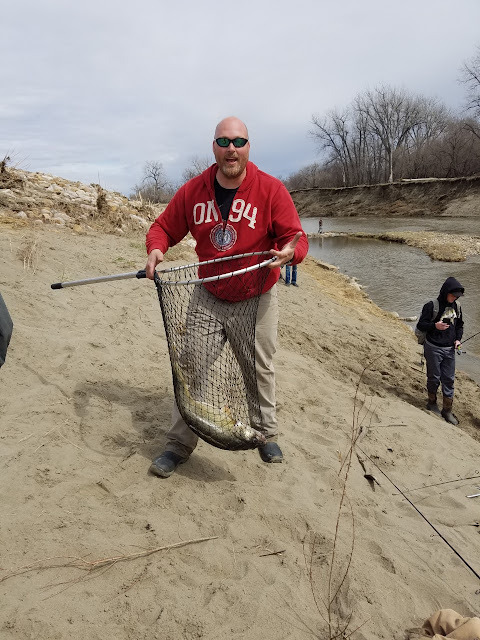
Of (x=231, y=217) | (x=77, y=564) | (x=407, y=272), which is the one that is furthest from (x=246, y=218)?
(x=407, y=272)

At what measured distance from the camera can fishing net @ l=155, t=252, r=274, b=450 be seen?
9.62 ft

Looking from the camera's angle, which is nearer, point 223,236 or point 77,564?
point 77,564

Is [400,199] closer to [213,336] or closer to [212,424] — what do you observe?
[213,336]

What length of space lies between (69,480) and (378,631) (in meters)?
1.92

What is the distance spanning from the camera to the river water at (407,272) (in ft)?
39.5

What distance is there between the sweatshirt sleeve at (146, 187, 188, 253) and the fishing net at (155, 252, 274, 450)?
0.79 ft

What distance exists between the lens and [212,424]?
113 inches

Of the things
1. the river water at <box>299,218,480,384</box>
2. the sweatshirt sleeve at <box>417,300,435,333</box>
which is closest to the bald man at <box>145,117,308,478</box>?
the sweatshirt sleeve at <box>417,300,435,333</box>

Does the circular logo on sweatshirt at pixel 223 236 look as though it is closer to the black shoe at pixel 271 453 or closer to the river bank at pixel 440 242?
the black shoe at pixel 271 453

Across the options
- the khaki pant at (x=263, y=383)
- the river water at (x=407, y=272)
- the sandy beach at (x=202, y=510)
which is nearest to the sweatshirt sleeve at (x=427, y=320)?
the sandy beach at (x=202, y=510)

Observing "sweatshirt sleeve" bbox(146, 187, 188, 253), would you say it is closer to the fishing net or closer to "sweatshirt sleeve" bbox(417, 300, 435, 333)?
the fishing net

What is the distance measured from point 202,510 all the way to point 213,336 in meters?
1.11

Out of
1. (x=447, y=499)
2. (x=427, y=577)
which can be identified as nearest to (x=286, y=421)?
(x=447, y=499)

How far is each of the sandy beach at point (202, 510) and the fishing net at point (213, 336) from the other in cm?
46
